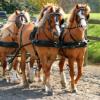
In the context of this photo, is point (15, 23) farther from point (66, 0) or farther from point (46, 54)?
point (66, 0)

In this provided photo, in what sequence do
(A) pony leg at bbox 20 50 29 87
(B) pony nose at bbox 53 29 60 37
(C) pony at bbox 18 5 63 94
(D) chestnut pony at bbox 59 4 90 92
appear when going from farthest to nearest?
1. (A) pony leg at bbox 20 50 29 87
2. (D) chestnut pony at bbox 59 4 90 92
3. (C) pony at bbox 18 5 63 94
4. (B) pony nose at bbox 53 29 60 37

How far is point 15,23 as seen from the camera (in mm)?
9906

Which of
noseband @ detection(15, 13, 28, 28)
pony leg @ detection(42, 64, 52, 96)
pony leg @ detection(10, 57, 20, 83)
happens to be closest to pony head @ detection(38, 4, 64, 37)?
pony leg @ detection(42, 64, 52, 96)

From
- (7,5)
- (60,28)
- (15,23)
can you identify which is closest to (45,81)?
(60,28)

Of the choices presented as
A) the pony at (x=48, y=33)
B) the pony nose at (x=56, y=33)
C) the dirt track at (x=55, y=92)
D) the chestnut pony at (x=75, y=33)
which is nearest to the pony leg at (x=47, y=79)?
the pony at (x=48, y=33)

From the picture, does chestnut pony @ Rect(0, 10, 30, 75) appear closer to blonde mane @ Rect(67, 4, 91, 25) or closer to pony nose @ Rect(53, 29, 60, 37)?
blonde mane @ Rect(67, 4, 91, 25)

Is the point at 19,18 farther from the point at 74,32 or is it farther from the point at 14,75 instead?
the point at 74,32

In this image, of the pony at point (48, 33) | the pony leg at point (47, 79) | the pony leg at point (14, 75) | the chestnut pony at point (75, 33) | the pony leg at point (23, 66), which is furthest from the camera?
the pony leg at point (14, 75)

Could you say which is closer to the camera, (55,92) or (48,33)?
(48,33)

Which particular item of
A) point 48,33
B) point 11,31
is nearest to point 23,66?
point 11,31

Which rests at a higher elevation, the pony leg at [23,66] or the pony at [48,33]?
the pony at [48,33]

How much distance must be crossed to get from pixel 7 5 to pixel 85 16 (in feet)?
71.8

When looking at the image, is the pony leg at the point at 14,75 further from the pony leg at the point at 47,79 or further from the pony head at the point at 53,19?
the pony head at the point at 53,19

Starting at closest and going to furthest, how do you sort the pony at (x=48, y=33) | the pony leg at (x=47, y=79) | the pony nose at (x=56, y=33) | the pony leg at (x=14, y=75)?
the pony nose at (x=56, y=33) < the pony at (x=48, y=33) < the pony leg at (x=47, y=79) < the pony leg at (x=14, y=75)
